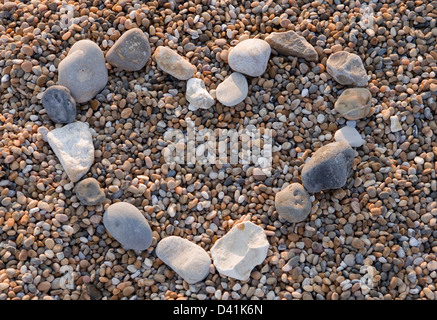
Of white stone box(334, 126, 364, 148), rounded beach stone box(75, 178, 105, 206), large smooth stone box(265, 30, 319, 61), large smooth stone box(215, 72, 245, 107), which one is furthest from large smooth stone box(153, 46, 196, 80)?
white stone box(334, 126, 364, 148)

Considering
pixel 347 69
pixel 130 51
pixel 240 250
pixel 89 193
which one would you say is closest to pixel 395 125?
pixel 347 69

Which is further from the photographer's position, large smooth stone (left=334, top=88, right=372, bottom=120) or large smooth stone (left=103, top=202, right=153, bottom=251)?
large smooth stone (left=334, top=88, right=372, bottom=120)

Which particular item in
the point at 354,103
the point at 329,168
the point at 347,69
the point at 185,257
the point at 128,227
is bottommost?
the point at 185,257

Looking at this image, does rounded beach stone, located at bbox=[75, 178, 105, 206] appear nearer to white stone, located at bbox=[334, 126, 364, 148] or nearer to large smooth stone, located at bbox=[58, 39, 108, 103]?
large smooth stone, located at bbox=[58, 39, 108, 103]

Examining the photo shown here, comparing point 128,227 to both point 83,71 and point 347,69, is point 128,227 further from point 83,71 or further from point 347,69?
point 347,69

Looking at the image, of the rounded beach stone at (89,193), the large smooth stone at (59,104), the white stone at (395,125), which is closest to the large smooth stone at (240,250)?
the rounded beach stone at (89,193)
